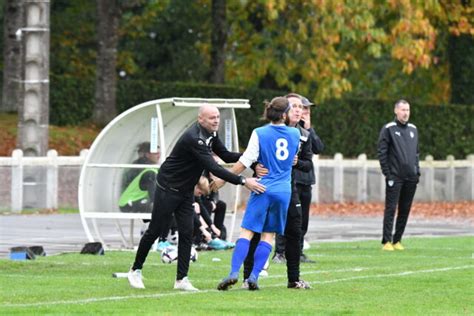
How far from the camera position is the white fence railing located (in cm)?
2984

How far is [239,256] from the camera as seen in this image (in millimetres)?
13781

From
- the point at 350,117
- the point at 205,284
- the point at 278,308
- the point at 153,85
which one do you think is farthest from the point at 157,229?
the point at 350,117

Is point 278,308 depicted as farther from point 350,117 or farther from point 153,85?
point 350,117

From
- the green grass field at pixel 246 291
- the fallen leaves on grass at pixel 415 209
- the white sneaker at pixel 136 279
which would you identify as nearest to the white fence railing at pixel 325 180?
the fallen leaves on grass at pixel 415 209

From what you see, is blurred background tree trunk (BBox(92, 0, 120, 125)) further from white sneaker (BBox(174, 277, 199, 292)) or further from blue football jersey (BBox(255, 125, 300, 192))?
blue football jersey (BBox(255, 125, 300, 192))

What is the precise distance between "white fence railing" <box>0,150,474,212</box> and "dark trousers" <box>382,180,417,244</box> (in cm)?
1084

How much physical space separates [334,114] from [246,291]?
27.3 m

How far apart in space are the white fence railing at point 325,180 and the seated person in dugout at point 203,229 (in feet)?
32.4

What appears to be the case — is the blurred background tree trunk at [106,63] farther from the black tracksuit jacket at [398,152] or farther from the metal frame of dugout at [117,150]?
the black tracksuit jacket at [398,152]

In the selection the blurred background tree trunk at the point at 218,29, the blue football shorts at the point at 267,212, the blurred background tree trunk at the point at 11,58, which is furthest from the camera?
the blurred background tree trunk at the point at 218,29

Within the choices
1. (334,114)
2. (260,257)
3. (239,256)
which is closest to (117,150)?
(260,257)

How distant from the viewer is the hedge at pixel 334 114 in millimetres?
37188

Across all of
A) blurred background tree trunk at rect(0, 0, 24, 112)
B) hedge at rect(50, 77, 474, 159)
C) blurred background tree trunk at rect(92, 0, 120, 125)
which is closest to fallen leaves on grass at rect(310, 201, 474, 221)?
hedge at rect(50, 77, 474, 159)

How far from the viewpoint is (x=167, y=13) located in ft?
152
